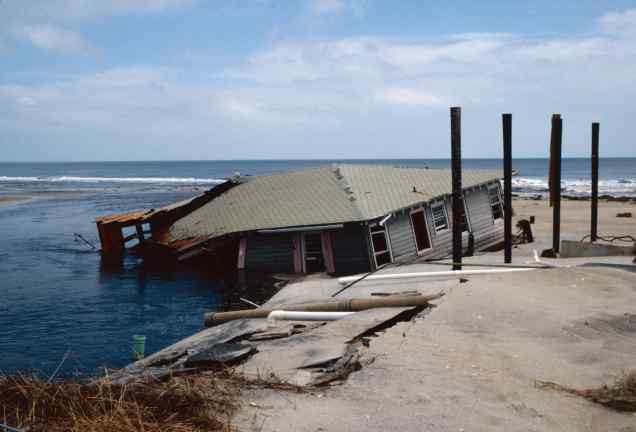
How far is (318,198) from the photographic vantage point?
72.3ft

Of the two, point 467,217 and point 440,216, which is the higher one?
point 440,216

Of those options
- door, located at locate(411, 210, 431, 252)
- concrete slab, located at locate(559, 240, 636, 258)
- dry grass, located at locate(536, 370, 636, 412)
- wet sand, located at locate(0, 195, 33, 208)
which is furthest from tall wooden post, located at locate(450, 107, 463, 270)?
wet sand, located at locate(0, 195, 33, 208)

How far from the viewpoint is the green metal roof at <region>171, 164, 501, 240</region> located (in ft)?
66.9

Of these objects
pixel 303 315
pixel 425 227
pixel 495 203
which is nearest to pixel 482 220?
pixel 495 203

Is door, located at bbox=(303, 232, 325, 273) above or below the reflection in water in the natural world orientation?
above

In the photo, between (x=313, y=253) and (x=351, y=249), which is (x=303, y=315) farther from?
(x=313, y=253)

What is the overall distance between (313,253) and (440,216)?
5456mm

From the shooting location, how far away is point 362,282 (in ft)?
53.6

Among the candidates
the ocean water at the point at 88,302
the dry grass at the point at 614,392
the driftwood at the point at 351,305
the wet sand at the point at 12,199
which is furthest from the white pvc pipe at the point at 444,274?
the wet sand at the point at 12,199

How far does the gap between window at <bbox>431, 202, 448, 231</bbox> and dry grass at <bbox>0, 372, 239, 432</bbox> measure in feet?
54.3

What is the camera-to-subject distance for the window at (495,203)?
2611 cm

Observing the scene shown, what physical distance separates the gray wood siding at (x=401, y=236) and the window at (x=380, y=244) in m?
0.25

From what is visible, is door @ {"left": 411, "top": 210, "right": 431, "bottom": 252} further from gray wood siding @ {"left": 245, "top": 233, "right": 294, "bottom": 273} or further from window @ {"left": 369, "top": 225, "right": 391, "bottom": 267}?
gray wood siding @ {"left": 245, "top": 233, "right": 294, "bottom": 273}

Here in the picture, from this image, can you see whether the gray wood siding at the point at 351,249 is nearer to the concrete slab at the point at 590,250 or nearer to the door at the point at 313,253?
the door at the point at 313,253
